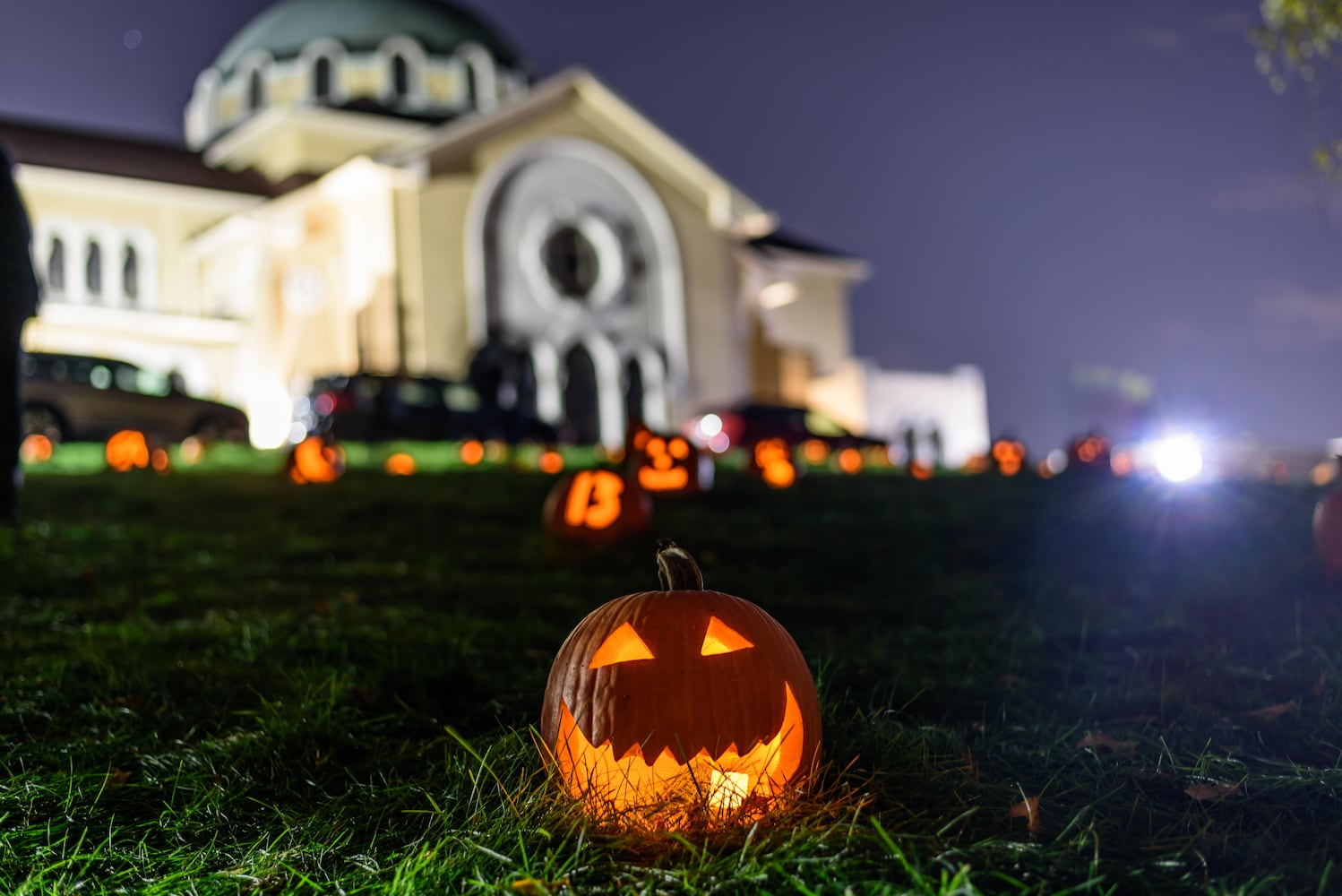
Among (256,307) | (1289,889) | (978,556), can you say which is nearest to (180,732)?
(1289,889)

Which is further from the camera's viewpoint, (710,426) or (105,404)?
(710,426)

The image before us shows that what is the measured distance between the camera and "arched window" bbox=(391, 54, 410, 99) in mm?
35250

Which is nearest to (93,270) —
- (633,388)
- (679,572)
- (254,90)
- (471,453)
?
(254,90)

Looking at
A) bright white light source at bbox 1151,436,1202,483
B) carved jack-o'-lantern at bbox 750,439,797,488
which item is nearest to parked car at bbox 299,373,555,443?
carved jack-o'-lantern at bbox 750,439,797,488

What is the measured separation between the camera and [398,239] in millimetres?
27188

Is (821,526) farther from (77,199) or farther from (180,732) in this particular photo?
(77,199)

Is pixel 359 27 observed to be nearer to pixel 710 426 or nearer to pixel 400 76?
pixel 400 76

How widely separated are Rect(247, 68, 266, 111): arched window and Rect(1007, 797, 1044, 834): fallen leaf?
36615mm

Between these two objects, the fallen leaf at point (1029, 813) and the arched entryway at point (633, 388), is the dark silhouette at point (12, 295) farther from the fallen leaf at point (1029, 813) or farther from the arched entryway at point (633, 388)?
the arched entryway at point (633, 388)

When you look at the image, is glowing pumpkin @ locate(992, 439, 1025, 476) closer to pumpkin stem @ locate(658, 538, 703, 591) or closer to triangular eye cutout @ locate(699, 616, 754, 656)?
pumpkin stem @ locate(658, 538, 703, 591)

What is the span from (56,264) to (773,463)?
79.8ft

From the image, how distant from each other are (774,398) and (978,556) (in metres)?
28.3

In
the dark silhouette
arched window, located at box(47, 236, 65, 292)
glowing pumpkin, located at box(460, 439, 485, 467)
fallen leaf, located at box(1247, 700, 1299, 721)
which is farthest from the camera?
arched window, located at box(47, 236, 65, 292)

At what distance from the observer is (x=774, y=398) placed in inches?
1410
